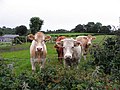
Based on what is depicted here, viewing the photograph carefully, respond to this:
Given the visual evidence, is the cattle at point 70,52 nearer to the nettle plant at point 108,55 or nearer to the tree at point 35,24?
the nettle plant at point 108,55

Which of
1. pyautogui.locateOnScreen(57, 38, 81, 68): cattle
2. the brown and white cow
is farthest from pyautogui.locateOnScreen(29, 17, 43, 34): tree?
pyautogui.locateOnScreen(57, 38, 81, 68): cattle

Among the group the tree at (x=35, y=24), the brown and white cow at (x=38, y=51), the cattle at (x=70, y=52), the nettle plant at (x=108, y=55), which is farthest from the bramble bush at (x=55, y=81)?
the tree at (x=35, y=24)

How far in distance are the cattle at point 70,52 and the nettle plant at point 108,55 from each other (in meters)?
0.73

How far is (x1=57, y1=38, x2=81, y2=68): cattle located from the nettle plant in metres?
0.73

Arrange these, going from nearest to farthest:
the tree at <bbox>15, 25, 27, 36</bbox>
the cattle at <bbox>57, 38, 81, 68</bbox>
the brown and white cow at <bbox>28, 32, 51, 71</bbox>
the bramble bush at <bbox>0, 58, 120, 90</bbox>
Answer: the bramble bush at <bbox>0, 58, 120, 90</bbox>, the cattle at <bbox>57, 38, 81, 68</bbox>, the brown and white cow at <bbox>28, 32, 51, 71</bbox>, the tree at <bbox>15, 25, 27, 36</bbox>

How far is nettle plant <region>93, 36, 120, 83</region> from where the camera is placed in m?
9.89

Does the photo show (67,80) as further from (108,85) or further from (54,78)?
(108,85)

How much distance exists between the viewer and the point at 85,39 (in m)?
18.4

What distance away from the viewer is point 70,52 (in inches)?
428

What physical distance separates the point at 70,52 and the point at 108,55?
1330 millimetres

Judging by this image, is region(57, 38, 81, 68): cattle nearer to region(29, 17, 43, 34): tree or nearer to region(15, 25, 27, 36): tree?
region(29, 17, 43, 34): tree

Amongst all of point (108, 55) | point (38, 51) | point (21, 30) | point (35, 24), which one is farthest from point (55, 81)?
point (21, 30)

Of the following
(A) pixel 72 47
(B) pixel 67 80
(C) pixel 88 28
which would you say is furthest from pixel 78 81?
(C) pixel 88 28

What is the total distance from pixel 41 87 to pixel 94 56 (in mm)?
5287
